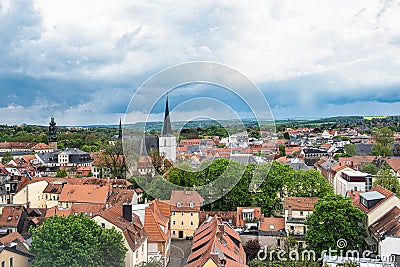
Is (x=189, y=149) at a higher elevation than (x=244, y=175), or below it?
higher

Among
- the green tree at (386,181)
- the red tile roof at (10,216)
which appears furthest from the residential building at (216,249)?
the green tree at (386,181)

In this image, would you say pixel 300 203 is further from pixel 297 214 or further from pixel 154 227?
pixel 154 227

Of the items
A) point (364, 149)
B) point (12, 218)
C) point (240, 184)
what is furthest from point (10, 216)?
point (364, 149)

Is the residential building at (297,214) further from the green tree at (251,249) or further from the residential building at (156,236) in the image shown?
the residential building at (156,236)

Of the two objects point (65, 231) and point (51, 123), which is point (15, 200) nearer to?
point (65, 231)

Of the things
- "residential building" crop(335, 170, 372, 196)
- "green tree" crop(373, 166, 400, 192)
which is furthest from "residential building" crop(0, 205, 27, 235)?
"green tree" crop(373, 166, 400, 192)

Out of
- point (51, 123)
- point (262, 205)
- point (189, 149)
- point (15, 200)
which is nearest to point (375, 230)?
point (262, 205)
